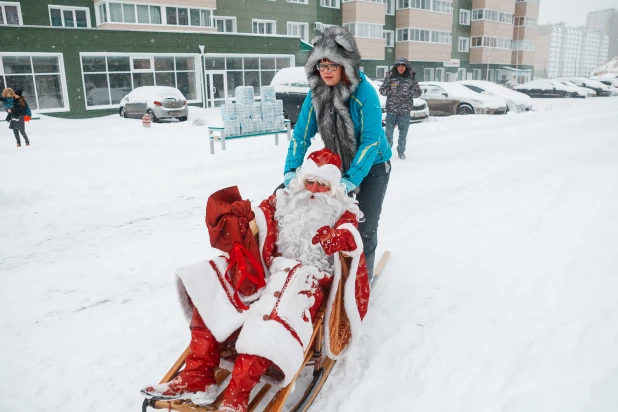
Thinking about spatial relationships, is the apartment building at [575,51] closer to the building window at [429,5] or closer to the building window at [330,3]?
the building window at [429,5]

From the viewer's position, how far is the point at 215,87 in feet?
80.3

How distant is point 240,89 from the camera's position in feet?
33.8

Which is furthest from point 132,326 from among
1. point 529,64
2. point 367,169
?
point 529,64

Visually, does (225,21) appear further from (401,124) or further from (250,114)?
(401,124)

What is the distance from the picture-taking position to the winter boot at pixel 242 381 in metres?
2.08

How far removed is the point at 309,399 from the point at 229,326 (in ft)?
2.02

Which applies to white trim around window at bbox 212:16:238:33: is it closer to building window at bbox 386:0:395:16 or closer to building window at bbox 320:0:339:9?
building window at bbox 320:0:339:9

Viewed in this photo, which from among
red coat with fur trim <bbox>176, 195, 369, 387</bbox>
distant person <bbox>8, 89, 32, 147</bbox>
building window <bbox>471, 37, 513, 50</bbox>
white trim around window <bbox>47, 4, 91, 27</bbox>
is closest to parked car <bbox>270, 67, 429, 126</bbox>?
distant person <bbox>8, 89, 32, 147</bbox>

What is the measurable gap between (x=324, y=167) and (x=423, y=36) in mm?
37427

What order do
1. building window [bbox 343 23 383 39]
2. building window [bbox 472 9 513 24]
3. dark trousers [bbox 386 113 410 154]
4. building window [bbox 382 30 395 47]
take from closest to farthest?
dark trousers [bbox 386 113 410 154] < building window [bbox 343 23 383 39] < building window [bbox 382 30 395 47] < building window [bbox 472 9 513 24]

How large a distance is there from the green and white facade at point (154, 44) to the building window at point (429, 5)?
2410 millimetres

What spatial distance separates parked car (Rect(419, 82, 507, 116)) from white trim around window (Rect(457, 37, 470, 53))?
86.3 ft

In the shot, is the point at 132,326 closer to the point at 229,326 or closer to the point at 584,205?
the point at 229,326

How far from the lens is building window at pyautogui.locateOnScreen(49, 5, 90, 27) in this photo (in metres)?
21.8
